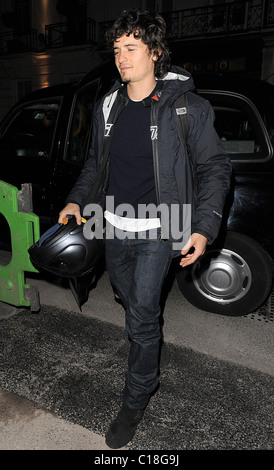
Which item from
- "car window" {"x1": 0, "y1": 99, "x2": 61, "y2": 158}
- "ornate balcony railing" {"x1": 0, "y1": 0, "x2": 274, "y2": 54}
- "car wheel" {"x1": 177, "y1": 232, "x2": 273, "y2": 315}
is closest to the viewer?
"car wheel" {"x1": 177, "y1": 232, "x2": 273, "y2": 315}

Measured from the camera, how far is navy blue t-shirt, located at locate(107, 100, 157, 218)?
1854 millimetres

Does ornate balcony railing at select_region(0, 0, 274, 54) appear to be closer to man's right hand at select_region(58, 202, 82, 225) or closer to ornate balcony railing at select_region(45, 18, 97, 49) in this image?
ornate balcony railing at select_region(45, 18, 97, 49)

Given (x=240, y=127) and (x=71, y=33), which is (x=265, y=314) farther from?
(x=71, y=33)

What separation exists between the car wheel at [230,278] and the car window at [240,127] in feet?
2.16

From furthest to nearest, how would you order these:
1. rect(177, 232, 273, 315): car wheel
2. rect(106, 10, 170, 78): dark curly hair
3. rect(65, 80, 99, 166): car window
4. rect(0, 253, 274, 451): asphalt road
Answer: rect(65, 80, 99, 166): car window, rect(177, 232, 273, 315): car wheel, rect(0, 253, 274, 451): asphalt road, rect(106, 10, 170, 78): dark curly hair

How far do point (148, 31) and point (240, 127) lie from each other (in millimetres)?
1394

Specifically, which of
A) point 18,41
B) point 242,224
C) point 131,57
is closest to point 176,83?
point 131,57

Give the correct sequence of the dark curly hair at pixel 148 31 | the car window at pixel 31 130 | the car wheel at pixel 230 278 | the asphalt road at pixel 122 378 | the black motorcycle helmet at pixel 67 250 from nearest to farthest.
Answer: the dark curly hair at pixel 148 31, the asphalt road at pixel 122 378, the black motorcycle helmet at pixel 67 250, the car wheel at pixel 230 278, the car window at pixel 31 130

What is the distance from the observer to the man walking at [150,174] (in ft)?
5.87

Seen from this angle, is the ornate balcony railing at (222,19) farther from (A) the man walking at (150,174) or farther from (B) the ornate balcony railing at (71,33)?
(A) the man walking at (150,174)

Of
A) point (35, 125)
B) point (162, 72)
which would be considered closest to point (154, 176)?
point (162, 72)

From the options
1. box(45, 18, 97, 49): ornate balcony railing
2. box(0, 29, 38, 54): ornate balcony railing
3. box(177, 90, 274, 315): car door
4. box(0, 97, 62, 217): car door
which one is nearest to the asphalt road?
box(177, 90, 274, 315): car door

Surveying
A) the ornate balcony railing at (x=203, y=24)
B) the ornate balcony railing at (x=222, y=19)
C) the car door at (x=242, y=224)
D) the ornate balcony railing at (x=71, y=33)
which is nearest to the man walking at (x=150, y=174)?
the car door at (x=242, y=224)

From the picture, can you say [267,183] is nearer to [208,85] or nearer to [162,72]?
[208,85]
